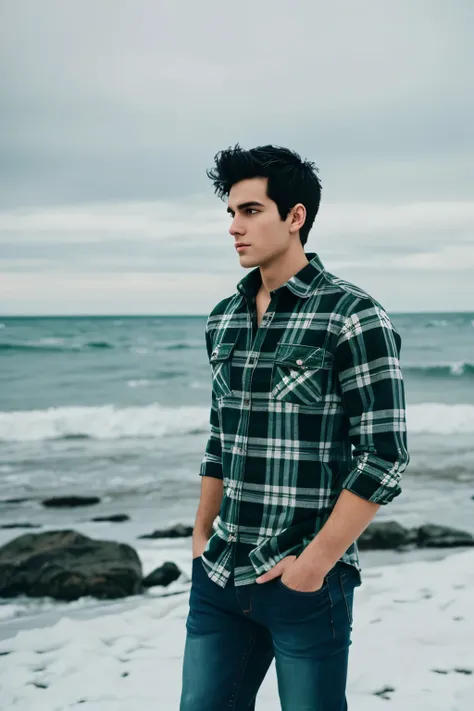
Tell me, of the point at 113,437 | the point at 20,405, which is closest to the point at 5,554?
the point at 113,437

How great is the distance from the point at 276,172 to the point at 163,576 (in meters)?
4.25

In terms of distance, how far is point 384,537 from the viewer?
6.75 meters

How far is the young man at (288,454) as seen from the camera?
1918 millimetres

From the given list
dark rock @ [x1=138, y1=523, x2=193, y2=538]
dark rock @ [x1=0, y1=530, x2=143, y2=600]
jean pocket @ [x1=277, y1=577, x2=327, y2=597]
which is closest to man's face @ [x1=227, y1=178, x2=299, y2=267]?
jean pocket @ [x1=277, y1=577, x2=327, y2=597]

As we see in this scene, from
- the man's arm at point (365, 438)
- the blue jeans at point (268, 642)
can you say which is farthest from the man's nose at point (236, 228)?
the blue jeans at point (268, 642)

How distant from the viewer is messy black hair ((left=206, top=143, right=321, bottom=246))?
6.98 ft

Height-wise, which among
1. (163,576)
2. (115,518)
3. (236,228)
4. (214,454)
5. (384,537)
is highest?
(236,228)

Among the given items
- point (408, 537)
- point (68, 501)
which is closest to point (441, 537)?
point (408, 537)

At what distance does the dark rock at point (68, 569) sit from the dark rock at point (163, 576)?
0.22 ft

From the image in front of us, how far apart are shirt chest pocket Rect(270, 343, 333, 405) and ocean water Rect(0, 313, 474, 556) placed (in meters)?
5.73

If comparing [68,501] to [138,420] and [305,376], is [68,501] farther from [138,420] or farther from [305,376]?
[138,420]

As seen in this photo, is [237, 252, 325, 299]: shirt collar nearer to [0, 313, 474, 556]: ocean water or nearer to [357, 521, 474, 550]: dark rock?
[357, 521, 474, 550]: dark rock

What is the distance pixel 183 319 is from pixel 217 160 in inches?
1717

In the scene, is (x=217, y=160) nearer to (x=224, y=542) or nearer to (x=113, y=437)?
(x=224, y=542)
